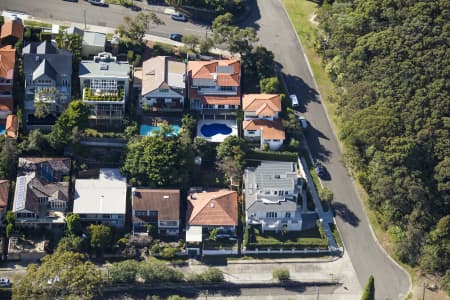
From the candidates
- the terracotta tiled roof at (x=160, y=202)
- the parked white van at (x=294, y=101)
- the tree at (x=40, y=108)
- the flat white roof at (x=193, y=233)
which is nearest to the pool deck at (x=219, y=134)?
the terracotta tiled roof at (x=160, y=202)

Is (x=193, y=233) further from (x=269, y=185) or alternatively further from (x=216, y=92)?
(x=216, y=92)

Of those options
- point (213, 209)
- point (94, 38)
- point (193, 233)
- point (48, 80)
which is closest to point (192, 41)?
point (94, 38)

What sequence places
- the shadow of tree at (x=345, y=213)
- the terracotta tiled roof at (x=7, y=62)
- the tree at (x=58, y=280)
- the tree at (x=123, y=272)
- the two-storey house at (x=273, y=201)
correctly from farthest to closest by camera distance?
the terracotta tiled roof at (x=7, y=62) < the shadow of tree at (x=345, y=213) < the two-storey house at (x=273, y=201) < the tree at (x=123, y=272) < the tree at (x=58, y=280)

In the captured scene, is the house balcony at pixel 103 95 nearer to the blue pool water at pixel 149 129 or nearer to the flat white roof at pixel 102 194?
the blue pool water at pixel 149 129

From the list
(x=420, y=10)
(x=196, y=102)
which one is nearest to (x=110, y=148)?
(x=196, y=102)

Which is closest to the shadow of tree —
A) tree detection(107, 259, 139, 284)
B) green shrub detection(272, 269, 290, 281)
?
green shrub detection(272, 269, 290, 281)

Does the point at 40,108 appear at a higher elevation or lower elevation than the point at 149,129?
higher
